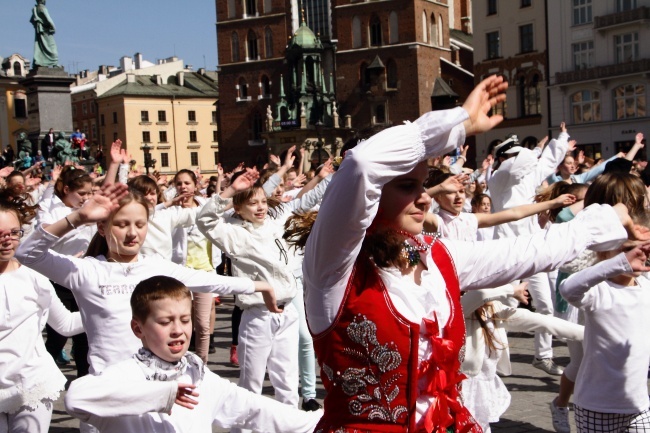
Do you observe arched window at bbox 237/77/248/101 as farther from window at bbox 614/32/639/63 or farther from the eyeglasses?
the eyeglasses

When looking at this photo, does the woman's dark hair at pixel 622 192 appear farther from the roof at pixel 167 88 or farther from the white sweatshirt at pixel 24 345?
the roof at pixel 167 88

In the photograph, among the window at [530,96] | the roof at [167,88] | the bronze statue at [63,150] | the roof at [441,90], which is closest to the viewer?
the bronze statue at [63,150]

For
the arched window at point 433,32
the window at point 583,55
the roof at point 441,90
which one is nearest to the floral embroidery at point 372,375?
the window at point 583,55

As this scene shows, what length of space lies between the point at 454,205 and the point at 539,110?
46.7m

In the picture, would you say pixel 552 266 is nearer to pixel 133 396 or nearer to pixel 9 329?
pixel 133 396

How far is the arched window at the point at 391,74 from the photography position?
63250 millimetres

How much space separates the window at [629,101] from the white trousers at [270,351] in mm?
42067

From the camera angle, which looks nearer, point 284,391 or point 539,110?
point 284,391

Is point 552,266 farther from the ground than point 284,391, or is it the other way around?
point 552,266

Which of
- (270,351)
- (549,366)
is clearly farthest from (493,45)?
(270,351)

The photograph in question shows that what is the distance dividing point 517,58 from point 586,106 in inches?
237

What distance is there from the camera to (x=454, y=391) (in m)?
3.23

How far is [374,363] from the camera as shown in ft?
9.81

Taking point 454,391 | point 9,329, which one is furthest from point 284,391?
point 454,391
